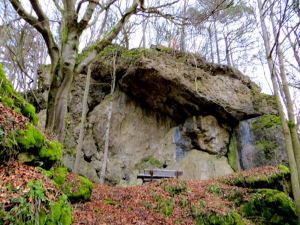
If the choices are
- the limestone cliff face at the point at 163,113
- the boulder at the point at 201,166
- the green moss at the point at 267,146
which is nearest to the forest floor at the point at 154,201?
the green moss at the point at 267,146

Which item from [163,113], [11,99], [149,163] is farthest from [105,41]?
[163,113]

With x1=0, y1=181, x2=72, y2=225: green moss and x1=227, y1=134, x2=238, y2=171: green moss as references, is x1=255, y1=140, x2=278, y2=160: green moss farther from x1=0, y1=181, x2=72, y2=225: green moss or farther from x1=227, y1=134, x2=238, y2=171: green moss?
x1=0, y1=181, x2=72, y2=225: green moss

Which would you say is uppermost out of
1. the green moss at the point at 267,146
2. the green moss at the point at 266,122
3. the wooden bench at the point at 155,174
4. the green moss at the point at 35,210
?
the green moss at the point at 266,122

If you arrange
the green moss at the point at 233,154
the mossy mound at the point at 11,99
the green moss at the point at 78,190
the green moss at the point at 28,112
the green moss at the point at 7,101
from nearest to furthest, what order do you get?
the green moss at the point at 7,101, the mossy mound at the point at 11,99, the green moss at the point at 28,112, the green moss at the point at 78,190, the green moss at the point at 233,154

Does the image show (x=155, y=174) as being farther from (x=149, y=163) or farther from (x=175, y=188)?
(x=149, y=163)

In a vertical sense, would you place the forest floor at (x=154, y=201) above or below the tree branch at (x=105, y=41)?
below

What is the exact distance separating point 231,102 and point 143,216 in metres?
11.0

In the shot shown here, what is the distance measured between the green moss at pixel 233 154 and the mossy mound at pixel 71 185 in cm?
1103

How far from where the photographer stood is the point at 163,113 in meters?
16.7

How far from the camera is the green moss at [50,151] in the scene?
444 cm

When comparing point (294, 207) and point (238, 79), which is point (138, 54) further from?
point (294, 207)

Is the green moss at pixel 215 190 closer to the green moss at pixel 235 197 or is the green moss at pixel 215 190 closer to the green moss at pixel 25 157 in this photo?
the green moss at pixel 235 197

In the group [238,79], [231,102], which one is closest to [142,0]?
[231,102]

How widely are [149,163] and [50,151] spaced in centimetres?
1096
